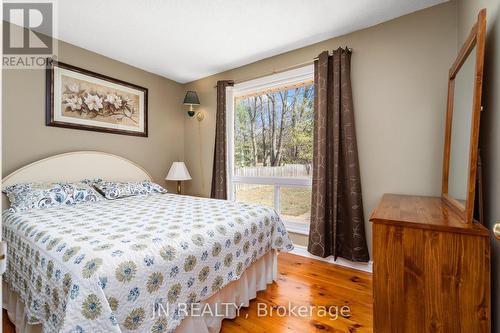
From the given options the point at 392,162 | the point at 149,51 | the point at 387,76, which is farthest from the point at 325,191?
the point at 149,51

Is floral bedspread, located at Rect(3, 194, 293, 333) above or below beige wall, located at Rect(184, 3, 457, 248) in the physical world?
below

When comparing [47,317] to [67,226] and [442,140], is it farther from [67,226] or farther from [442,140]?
[442,140]

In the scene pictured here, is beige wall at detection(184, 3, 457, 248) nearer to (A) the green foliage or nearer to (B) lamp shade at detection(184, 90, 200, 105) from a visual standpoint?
(A) the green foliage

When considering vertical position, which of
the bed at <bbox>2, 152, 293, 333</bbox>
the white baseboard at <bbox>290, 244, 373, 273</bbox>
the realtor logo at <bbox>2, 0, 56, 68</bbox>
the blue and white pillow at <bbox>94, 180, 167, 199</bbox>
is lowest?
the white baseboard at <bbox>290, 244, 373, 273</bbox>

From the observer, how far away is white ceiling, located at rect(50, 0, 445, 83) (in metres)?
2.22

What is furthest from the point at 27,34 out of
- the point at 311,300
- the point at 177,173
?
the point at 311,300

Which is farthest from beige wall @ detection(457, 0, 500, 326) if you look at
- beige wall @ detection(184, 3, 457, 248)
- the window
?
the window

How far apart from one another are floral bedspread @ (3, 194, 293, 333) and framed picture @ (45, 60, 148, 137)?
1214 millimetres

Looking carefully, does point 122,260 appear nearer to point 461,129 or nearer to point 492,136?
point 492,136

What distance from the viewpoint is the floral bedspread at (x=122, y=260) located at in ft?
3.66

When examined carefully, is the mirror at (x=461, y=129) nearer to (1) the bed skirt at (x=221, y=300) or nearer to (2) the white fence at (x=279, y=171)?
(2) the white fence at (x=279, y=171)

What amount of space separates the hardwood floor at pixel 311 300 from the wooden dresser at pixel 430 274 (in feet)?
1.62

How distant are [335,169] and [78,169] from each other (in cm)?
283

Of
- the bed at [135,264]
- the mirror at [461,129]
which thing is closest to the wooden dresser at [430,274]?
the mirror at [461,129]
